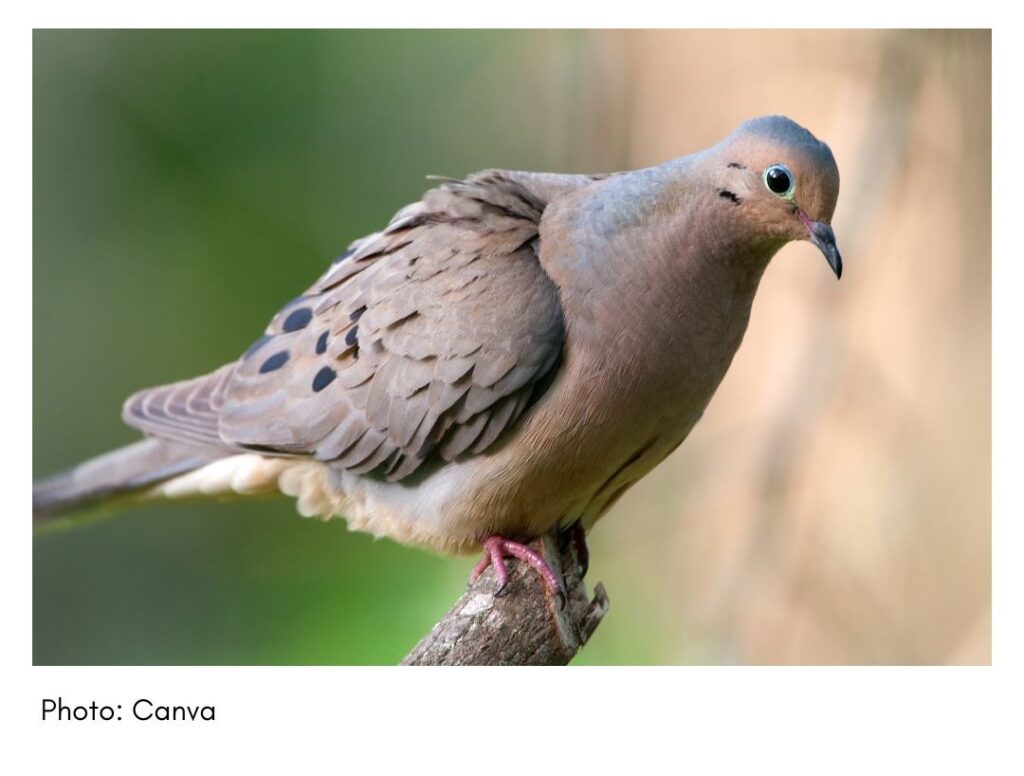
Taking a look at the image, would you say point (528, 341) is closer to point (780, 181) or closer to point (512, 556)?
point (512, 556)

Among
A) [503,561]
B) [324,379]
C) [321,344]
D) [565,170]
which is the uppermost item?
[565,170]

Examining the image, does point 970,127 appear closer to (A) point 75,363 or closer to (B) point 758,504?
(B) point 758,504

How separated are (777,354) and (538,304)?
2.40 m

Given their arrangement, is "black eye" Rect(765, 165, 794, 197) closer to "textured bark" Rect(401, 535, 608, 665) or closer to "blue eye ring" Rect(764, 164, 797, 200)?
"blue eye ring" Rect(764, 164, 797, 200)

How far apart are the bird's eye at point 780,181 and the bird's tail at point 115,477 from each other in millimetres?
2293

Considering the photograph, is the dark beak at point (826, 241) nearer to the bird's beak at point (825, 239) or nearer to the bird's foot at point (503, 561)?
the bird's beak at point (825, 239)

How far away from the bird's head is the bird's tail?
220cm

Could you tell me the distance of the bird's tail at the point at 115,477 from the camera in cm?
443

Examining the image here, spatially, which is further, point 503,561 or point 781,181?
point 503,561

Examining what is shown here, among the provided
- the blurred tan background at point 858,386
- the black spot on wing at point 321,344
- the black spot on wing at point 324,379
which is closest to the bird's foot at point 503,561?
the black spot on wing at point 324,379

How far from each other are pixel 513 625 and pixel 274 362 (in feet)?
4.49

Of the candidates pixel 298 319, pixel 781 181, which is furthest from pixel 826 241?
pixel 298 319

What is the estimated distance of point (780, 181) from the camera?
3402 millimetres

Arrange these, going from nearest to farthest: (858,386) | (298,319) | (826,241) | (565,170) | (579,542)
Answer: (826,241) < (579,542) < (298,319) < (858,386) < (565,170)
